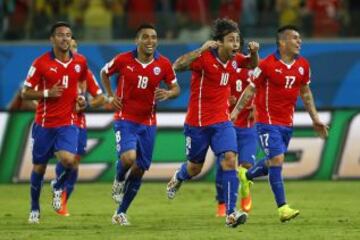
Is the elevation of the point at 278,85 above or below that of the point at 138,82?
below

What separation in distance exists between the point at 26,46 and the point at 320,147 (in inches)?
270

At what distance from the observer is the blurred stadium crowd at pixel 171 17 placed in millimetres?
26109

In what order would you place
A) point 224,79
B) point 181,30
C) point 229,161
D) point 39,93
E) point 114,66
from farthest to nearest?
point 181,30, point 39,93, point 114,66, point 224,79, point 229,161

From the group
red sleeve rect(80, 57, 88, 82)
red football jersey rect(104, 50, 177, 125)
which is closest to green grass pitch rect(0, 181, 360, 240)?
red football jersey rect(104, 50, 177, 125)

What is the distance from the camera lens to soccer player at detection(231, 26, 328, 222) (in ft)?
52.7

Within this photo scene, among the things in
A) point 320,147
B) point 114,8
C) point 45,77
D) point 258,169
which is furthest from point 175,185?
point 114,8

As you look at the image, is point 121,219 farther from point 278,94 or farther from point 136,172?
point 278,94

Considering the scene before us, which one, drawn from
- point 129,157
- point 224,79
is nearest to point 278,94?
point 224,79

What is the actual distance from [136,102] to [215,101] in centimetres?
99

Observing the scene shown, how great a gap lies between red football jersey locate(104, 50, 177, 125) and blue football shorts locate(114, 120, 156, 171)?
0.25 ft

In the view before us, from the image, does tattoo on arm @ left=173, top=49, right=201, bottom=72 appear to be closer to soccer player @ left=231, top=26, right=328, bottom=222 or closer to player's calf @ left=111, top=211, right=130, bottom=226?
soccer player @ left=231, top=26, right=328, bottom=222

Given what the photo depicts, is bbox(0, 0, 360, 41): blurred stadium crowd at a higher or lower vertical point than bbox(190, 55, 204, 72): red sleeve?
lower

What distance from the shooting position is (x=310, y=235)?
556 inches

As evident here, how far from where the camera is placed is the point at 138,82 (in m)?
15.7
